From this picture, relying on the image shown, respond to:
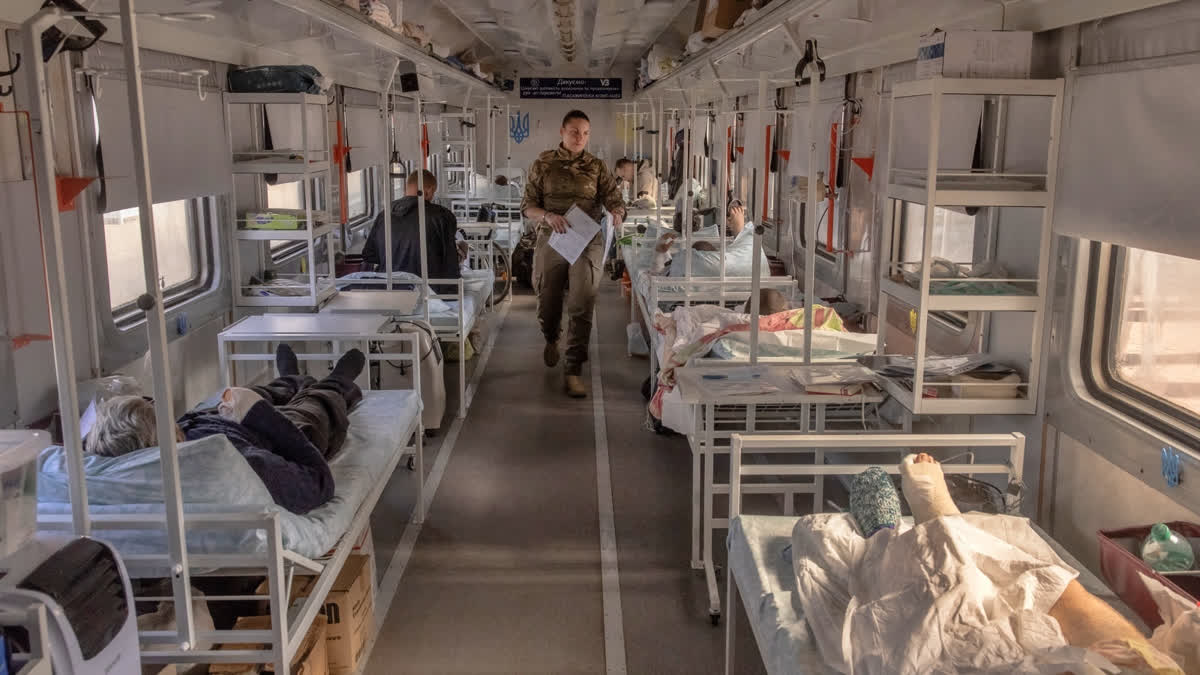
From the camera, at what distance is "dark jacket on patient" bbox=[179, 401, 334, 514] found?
3.29 meters

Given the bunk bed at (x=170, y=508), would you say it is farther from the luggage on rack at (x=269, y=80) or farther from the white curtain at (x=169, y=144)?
the luggage on rack at (x=269, y=80)

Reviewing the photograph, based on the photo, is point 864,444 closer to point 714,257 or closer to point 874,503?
point 874,503

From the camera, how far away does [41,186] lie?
88.3 inches

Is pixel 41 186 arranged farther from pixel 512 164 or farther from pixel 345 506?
pixel 512 164

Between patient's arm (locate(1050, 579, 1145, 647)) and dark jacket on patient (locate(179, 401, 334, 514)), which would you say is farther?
dark jacket on patient (locate(179, 401, 334, 514))

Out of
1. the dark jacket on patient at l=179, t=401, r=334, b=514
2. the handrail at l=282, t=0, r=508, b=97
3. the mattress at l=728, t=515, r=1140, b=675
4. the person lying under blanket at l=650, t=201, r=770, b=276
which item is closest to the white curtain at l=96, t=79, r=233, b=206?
the handrail at l=282, t=0, r=508, b=97

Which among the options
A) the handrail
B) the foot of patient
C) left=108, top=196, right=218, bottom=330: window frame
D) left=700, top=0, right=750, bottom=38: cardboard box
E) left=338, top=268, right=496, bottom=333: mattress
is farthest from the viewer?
left=338, top=268, right=496, bottom=333: mattress

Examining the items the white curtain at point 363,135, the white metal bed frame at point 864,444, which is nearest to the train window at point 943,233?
the white metal bed frame at point 864,444

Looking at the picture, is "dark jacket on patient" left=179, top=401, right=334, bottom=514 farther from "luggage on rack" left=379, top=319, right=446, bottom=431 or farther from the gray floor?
"luggage on rack" left=379, top=319, right=446, bottom=431

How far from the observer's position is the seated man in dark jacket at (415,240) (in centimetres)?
819

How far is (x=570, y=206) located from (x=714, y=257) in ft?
4.16

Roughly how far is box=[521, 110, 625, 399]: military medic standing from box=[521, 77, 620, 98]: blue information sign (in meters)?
12.2

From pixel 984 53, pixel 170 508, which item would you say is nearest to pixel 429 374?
pixel 170 508

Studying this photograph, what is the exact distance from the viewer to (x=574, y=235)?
7.48m
